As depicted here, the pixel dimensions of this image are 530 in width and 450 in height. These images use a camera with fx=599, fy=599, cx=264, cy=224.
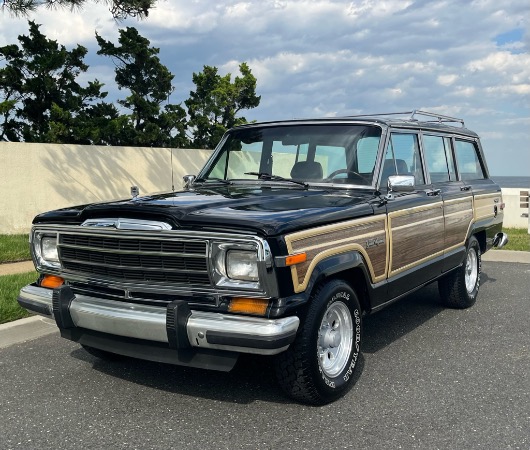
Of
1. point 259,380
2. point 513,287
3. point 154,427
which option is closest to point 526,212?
point 513,287

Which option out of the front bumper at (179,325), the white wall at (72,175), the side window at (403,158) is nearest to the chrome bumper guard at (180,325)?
the front bumper at (179,325)

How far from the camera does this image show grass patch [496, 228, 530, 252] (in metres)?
11.7

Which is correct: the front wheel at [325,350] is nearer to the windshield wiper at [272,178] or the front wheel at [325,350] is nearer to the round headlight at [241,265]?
the round headlight at [241,265]

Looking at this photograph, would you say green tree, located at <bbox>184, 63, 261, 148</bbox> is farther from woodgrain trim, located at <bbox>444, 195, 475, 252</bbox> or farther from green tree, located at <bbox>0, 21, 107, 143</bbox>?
woodgrain trim, located at <bbox>444, 195, 475, 252</bbox>

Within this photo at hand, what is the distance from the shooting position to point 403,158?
537 centimetres

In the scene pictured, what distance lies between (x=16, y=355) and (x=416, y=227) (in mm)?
3625

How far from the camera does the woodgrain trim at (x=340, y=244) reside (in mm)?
3625

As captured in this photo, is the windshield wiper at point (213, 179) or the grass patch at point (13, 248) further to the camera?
the grass patch at point (13, 248)

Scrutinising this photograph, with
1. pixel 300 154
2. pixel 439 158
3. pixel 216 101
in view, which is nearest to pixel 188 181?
pixel 300 154

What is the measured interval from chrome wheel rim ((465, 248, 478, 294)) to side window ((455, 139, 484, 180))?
0.89m

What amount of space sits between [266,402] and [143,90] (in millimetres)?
14693

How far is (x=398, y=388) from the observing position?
4297 millimetres

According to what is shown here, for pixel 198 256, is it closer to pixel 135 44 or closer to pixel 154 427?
pixel 154 427

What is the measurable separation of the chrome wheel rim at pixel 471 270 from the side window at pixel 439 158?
1.06 meters
